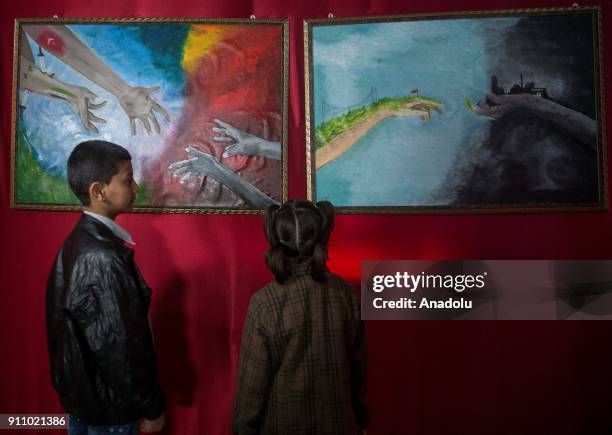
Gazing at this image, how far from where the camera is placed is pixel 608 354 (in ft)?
7.34

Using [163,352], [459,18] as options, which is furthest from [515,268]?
[163,352]

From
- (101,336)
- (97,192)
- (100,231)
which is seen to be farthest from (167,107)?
(101,336)

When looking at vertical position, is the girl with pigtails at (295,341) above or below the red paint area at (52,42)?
below

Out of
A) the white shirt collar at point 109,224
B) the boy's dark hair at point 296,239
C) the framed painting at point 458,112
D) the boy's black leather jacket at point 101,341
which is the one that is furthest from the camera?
the framed painting at point 458,112

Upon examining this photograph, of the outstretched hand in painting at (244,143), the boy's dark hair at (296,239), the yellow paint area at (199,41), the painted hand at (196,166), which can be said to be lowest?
the boy's dark hair at (296,239)

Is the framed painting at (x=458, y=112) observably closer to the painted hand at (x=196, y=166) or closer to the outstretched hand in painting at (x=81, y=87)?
the painted hand at (x=196, y=166)

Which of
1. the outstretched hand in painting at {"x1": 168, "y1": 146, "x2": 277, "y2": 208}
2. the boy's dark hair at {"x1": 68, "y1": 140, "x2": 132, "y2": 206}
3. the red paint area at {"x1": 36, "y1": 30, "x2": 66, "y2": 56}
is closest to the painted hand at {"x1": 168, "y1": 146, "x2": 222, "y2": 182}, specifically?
the outstretched hand in painting at {"x1": 168, "y1": 146, "x2": 277, "y2": 208}

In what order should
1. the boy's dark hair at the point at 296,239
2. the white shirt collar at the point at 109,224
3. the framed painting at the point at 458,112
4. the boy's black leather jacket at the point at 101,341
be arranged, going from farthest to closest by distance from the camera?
the framed painting at the point at 458,112 → the white shirt collar at the point at 109,224 → the boy's black leather jacket at the point at 101,341 → the boy's dark hair at the point at 296,239

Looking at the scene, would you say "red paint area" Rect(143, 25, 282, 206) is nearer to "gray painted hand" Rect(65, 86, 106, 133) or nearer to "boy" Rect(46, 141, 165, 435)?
"gray painted hand" Rect(65, 86, 106, 133)

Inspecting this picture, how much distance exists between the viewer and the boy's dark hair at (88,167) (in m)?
1.67

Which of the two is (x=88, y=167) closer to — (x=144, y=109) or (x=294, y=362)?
(x=144, y=109)

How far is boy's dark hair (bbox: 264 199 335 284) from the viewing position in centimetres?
141

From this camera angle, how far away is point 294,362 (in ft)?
4.68

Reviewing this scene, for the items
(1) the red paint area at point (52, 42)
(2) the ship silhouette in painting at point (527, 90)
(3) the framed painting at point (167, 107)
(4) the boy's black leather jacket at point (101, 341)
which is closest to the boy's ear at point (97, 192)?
(4) the boy's black leather jacket at point (101, 341)
